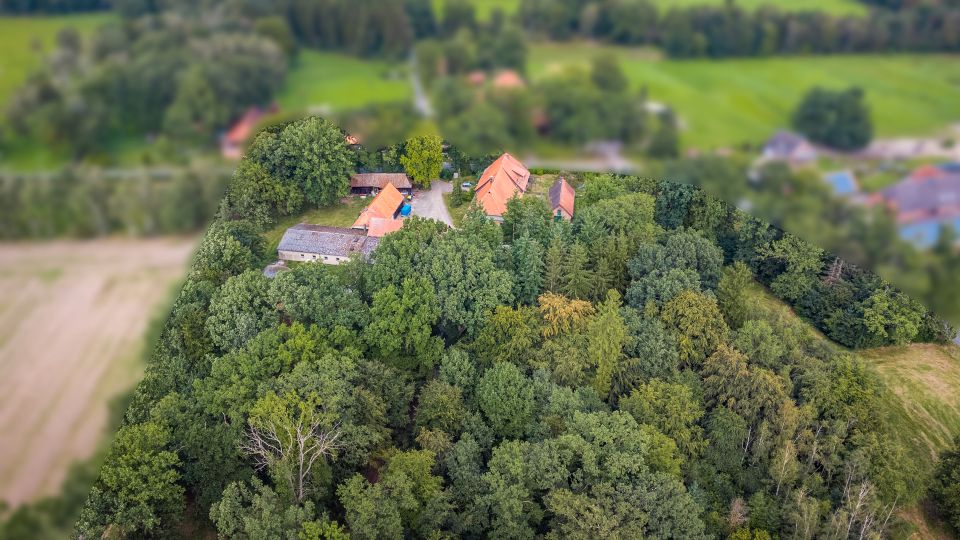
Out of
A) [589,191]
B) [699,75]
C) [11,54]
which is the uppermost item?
[11,54]

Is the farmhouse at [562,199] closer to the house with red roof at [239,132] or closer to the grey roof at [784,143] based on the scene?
the grey roof at [784,143]

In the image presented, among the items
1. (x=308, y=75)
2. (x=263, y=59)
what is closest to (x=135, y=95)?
(x=263, y=59)

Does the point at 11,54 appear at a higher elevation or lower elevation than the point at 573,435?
higher

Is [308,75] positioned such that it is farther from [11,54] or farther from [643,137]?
[643,137]

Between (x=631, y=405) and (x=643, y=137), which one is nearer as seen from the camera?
(x=643, y=137)

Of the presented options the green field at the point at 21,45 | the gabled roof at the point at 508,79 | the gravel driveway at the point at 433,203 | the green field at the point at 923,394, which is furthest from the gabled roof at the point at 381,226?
the green field at the point at 21,45

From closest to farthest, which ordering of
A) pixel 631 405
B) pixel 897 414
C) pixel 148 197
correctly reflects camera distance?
pixel 148 197 < pixel 631 405 < pixel 897 414

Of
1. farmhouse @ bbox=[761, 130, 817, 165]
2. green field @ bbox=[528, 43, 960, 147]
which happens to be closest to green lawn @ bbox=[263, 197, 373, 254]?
green field @ bbox=[528, 43, 960, 147]
